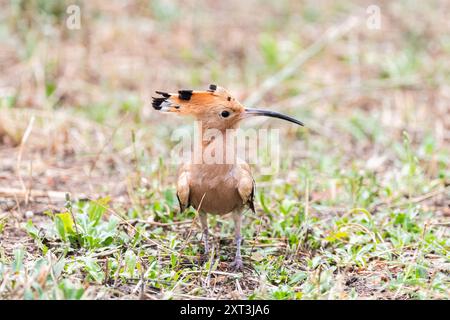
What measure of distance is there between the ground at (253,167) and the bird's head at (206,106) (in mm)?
593

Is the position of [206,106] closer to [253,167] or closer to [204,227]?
[204,227]

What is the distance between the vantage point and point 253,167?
5.31 metres

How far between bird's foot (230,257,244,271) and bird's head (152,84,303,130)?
74 cm

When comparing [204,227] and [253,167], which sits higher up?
[253,167]

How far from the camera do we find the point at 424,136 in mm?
6156

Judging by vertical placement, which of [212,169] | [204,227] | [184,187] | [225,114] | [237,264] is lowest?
[237,264]

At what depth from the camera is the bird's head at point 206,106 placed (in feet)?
12.7

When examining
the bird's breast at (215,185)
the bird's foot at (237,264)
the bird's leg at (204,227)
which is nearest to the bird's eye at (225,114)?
the bird's breast at (215,185)

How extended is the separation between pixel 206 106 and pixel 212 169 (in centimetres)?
36

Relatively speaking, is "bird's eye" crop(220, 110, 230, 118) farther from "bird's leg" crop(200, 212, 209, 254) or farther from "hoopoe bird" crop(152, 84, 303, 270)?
"bird's leg" crop(200, 212, 209, 254)

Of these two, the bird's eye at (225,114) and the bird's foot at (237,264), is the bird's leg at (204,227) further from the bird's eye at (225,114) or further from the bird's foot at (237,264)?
the bird's eye at (225,114)

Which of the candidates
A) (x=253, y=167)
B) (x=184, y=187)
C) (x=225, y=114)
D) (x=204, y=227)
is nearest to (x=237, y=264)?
(x=204, y=227)
